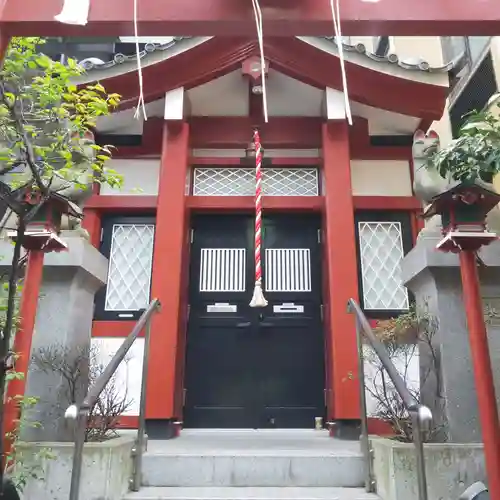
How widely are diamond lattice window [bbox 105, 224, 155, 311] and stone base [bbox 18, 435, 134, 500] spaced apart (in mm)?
2820

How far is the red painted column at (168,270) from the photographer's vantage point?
508 centimetres

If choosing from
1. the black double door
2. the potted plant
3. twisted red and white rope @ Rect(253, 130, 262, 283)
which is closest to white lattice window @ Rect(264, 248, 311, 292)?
the black double door

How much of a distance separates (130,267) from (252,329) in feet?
5.51

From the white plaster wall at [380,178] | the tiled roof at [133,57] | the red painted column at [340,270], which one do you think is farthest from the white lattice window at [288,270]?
the tiled roof at [133,57]

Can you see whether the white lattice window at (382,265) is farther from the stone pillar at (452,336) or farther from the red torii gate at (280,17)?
the red torii gate at (280,17)

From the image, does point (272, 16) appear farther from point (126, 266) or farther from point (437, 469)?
point (126, 266)

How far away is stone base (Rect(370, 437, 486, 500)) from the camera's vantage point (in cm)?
307

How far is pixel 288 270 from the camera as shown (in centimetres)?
620

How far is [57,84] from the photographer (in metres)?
3.05

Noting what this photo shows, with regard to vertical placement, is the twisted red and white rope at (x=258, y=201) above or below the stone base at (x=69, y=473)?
above

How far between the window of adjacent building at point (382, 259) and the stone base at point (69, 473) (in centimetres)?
360

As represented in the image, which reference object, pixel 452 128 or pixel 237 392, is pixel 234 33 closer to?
pixel 237 392

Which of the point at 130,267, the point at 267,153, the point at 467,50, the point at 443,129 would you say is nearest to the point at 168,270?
the point at 130,267

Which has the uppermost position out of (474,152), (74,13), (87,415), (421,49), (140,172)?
(421,49)
